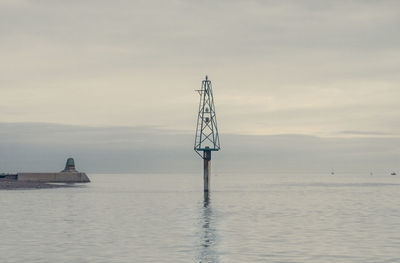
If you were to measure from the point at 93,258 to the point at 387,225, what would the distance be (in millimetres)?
39958

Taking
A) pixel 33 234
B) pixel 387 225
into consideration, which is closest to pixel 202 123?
pixel 387 225

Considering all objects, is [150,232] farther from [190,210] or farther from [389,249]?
[190,210]

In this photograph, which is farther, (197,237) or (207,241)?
(197,237)

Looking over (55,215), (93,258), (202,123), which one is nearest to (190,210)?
(55,215)

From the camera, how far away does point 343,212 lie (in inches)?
3526

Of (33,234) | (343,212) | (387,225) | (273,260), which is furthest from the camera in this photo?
(343,212)

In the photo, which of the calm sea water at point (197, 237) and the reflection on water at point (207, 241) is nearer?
the reflection on water at point (207, 241)

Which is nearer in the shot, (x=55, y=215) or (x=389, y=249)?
(x=389, y=249)

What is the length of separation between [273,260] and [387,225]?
32427mm

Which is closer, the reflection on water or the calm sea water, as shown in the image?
the reflection on water

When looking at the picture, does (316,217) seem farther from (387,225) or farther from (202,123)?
(202,123)

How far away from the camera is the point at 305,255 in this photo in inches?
1702

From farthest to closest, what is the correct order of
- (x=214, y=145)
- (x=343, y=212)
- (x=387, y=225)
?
1. (x=214, y=145)
2. (x=343, y=212)
3. (x=387, y=225)

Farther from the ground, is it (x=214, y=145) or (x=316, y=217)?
(x=214, y=145)
